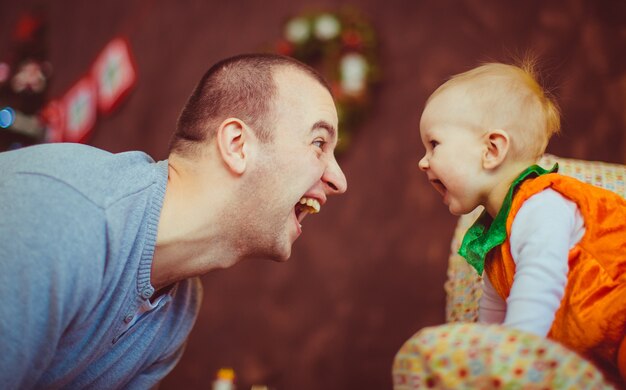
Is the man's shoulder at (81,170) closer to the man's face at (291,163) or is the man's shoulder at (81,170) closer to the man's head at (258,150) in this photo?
the man's head at (258,150)

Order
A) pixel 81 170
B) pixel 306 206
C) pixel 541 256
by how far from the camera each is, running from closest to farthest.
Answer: pixel 541 256 < pixel 81 170 < pixel 306 206

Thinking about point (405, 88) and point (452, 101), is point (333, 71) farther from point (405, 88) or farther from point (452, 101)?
point (452, 101)

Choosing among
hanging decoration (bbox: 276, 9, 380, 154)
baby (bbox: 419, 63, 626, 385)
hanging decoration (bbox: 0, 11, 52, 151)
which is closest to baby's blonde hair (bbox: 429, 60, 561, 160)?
baby (bbox: 419, 63, 626, 385)

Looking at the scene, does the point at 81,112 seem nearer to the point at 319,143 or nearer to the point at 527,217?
the point at 319,143

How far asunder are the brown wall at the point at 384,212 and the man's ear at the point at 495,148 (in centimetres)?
128

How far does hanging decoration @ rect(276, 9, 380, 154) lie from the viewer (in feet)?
8.37

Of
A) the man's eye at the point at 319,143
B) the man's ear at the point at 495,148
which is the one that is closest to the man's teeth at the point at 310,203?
the man's eye at the point at 319,143

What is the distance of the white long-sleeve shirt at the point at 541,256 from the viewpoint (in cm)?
86

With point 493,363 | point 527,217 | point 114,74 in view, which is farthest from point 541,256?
point 114,74

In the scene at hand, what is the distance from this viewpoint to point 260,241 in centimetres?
124

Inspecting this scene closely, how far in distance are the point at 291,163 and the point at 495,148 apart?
1.51 feet

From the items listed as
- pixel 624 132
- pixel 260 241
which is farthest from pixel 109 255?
pixel 624 132

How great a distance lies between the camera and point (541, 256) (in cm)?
90

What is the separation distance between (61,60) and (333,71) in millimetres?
2643
